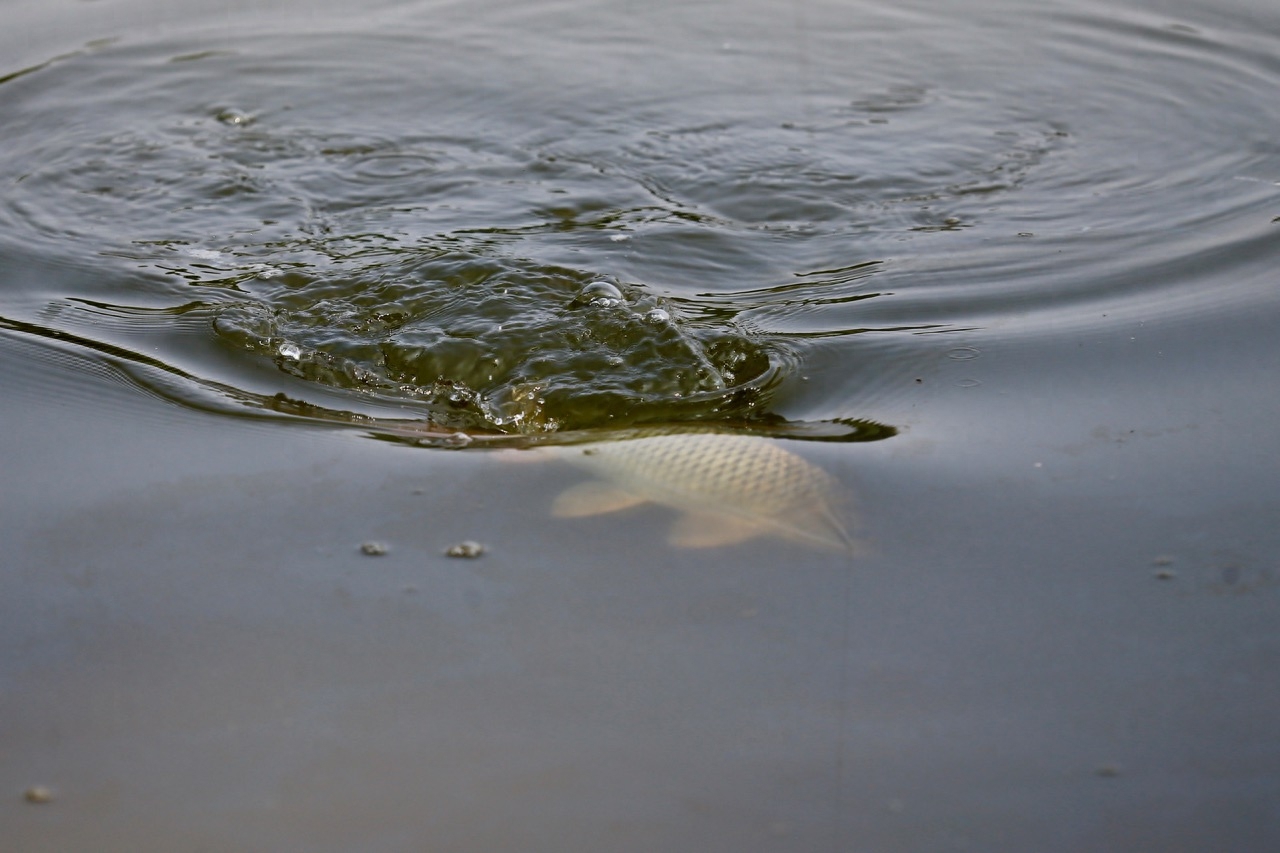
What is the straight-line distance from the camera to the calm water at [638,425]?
1921mm

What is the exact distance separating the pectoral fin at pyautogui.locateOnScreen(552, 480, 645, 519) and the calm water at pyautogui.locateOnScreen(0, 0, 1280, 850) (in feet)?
0.16

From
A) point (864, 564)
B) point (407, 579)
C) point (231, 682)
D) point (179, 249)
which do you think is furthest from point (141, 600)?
point (179, 249)

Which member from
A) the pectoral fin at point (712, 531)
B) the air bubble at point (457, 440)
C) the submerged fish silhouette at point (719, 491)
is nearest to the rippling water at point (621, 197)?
the air bubble at point (457, 440)

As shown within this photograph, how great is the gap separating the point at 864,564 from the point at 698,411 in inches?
33.2

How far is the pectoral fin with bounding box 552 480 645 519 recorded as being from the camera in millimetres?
2551

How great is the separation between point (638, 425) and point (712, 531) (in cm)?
63

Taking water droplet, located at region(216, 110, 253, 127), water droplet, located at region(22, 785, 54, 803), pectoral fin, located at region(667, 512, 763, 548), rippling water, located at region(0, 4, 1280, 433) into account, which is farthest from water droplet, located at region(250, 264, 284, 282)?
water droplet, located at region(22, 785, 54, 803)

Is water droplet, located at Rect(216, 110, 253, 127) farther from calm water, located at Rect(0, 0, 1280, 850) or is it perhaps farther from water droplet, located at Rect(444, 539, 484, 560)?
water droplet, located at Rect(444, 539, 484, 560)

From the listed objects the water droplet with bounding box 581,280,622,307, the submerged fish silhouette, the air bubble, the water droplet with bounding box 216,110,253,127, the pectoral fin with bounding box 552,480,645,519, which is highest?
the water droplet with bounding box 216,110,253,127

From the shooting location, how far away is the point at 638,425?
302cm

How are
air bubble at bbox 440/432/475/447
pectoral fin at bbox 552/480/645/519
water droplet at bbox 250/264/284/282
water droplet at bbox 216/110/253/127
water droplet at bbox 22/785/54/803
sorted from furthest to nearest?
water droplet at bbox 216/110/253/127, water droplet at bbox 250/264/284/282, air bubble at bbox 440/432/475/447, pectoral fin at bbox 552/480/645/519, water droplet at bbox 22/785/54/803

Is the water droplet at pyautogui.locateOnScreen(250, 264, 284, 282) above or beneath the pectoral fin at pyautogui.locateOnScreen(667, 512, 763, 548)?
above

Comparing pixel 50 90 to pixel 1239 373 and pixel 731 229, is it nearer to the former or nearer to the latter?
pixel 731 229

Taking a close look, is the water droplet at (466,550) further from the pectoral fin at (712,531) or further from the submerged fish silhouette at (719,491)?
the pectoral fin at (712,531)
